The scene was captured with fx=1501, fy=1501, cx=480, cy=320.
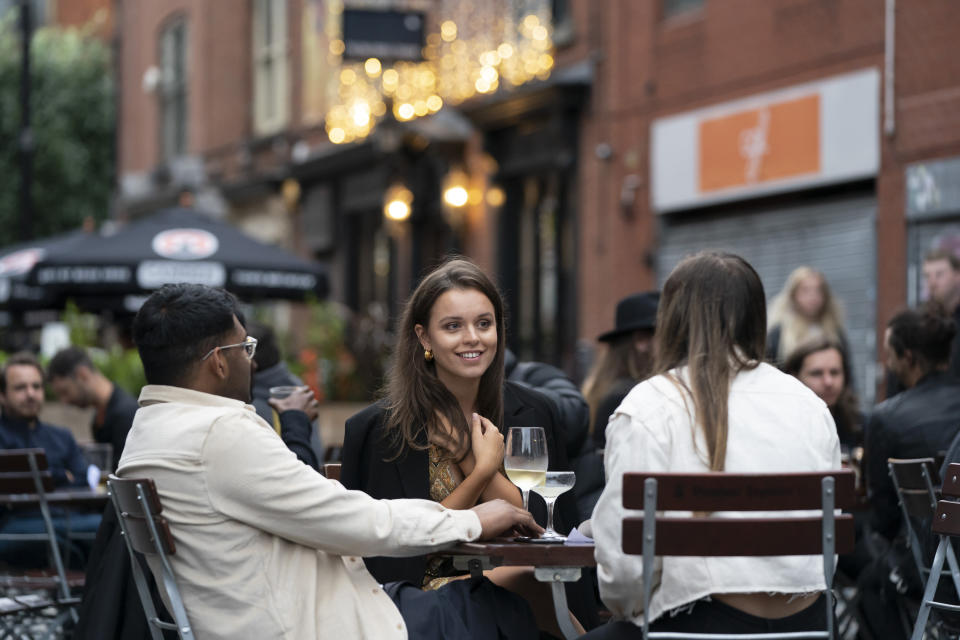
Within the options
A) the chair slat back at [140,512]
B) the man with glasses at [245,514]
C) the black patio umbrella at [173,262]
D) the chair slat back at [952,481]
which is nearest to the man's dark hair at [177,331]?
the man with glasses at [245,514]

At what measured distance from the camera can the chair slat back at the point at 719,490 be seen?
11.8ft

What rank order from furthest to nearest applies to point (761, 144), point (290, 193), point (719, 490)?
point (290, 193) < point (761, 144) < point (719, 490)

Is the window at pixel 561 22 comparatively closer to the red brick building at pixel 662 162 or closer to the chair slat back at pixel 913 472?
the red brick building at pixel 662 162

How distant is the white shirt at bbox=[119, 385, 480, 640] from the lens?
3906 millimetres

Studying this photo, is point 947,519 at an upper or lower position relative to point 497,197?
lower

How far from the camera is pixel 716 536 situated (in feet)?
11.8

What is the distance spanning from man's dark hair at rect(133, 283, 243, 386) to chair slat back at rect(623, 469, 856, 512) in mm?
1236

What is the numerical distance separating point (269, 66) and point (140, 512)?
22519 millimetres

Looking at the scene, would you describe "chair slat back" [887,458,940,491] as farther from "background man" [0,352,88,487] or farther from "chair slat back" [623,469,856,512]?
"background man" [0,352,88,487]

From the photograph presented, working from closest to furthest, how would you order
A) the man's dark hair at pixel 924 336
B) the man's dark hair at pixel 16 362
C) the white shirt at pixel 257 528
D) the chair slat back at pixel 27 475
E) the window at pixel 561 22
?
the white shirt at pixel 257 528 → the man's dark hair at pixel 924 336 → the chair slat back at pixel 27 475 → the man's dark hair at pixel 16 362 → the window at pixel 561 22

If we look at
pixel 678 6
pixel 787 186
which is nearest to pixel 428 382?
pixel 787 186

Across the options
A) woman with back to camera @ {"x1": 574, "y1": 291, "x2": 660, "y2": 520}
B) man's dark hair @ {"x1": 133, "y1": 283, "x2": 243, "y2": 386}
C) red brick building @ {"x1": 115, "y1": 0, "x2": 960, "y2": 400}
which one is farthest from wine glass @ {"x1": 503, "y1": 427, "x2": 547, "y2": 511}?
red brick building @ {"x1": 115, "y1": 0, "x2": 960, "y2": 400}

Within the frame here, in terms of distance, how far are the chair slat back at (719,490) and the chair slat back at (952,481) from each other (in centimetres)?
146

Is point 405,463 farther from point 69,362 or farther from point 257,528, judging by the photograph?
point 69,362
